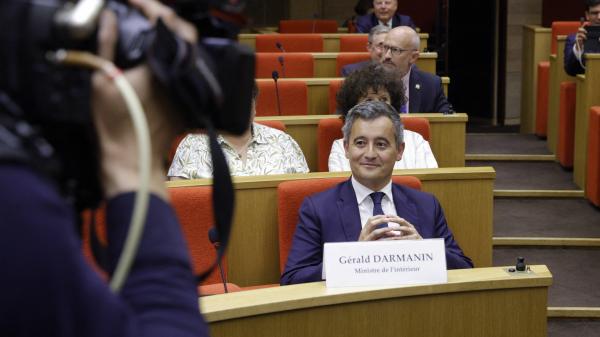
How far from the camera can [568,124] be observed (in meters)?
5.12

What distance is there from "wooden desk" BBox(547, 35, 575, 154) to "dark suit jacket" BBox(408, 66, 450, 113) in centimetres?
125

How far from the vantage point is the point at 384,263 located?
206 centimetres

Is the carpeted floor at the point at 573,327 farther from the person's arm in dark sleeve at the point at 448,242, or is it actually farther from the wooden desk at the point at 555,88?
the wooden desk at the point at 555,88

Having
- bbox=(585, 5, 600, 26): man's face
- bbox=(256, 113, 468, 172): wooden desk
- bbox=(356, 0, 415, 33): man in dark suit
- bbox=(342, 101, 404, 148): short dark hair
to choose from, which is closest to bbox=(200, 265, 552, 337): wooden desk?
bbox=(342, 101, 404, 148): short dark hair

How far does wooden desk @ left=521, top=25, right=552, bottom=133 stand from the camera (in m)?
6.50

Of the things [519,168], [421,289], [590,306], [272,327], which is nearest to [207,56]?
[272,327]

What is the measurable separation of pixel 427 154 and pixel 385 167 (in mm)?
675

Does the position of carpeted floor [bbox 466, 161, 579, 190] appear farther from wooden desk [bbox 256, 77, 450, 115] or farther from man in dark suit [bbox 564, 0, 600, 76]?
wooden desk [bbox 256, 77, 450, 115]

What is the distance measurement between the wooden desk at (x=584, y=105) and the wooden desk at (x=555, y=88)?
1.68 ft

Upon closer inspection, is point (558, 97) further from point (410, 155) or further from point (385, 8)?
point (410, 155)

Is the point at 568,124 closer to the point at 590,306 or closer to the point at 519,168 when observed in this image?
the point at 519,168

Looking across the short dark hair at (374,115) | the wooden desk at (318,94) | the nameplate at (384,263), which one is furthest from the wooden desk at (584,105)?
the nameplate at (384,263)

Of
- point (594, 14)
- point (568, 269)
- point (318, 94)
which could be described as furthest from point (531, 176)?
point (568, 269)

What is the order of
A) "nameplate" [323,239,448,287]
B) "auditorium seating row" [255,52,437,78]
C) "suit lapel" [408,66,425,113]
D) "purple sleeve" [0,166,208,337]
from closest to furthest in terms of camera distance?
"purple sleeve" [0,166,208,337] < "nameplate" [323,239,448,287] < "suit lapel" [408,66,425,113] < "auditorium seating row" [255,52,437,78]
